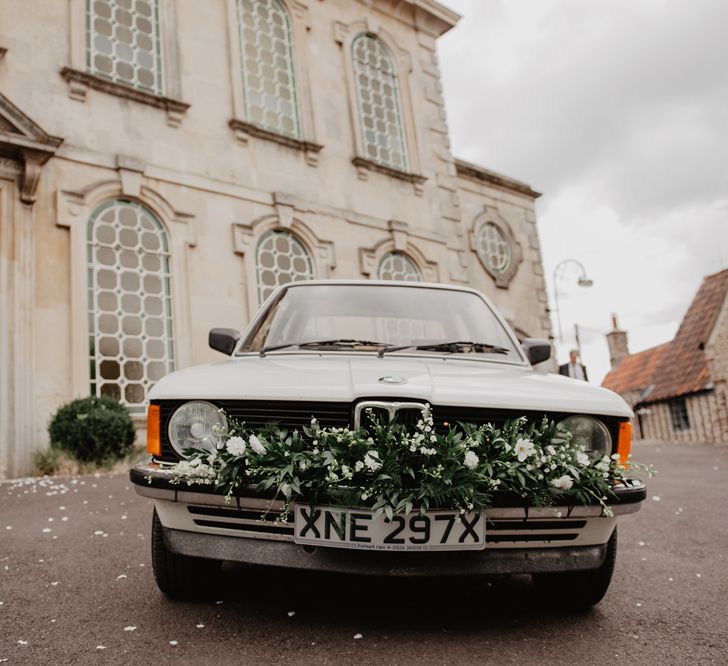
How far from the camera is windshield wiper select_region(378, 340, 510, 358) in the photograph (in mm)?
3475

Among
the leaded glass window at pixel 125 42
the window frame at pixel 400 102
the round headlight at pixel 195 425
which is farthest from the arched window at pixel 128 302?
the round headlight at pixel 195 425

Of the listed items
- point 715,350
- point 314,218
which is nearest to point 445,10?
point 314,218

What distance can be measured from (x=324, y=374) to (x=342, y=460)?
1.52ft

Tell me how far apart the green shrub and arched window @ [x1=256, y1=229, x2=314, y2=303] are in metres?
3.74

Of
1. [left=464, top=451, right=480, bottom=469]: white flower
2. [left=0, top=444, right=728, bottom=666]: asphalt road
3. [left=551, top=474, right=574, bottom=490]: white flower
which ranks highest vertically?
[left=464, top=451, right=480, bottom=469]: white flower

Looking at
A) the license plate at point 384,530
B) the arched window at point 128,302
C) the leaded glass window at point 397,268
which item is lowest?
the license plate at point 384,530

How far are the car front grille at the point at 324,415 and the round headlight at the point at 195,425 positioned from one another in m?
0.03

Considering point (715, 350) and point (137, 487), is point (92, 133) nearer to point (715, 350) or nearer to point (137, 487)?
point (137, 487)

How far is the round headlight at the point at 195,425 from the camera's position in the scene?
8.55 ft

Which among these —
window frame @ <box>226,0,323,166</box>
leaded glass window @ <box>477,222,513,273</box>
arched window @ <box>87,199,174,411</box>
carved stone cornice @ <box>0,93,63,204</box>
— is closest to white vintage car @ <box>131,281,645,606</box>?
arched window @ <box>87,199,174,411</box>

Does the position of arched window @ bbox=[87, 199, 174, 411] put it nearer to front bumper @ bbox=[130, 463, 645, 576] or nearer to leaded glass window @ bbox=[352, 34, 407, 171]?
leaded glass window @ bbox=[352, 34, 407, 171]

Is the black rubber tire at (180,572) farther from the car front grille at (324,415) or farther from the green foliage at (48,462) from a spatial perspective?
the green foliage at (48,462)

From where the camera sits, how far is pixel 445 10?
1596 cm

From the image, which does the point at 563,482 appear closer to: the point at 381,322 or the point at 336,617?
the point at 336,617
